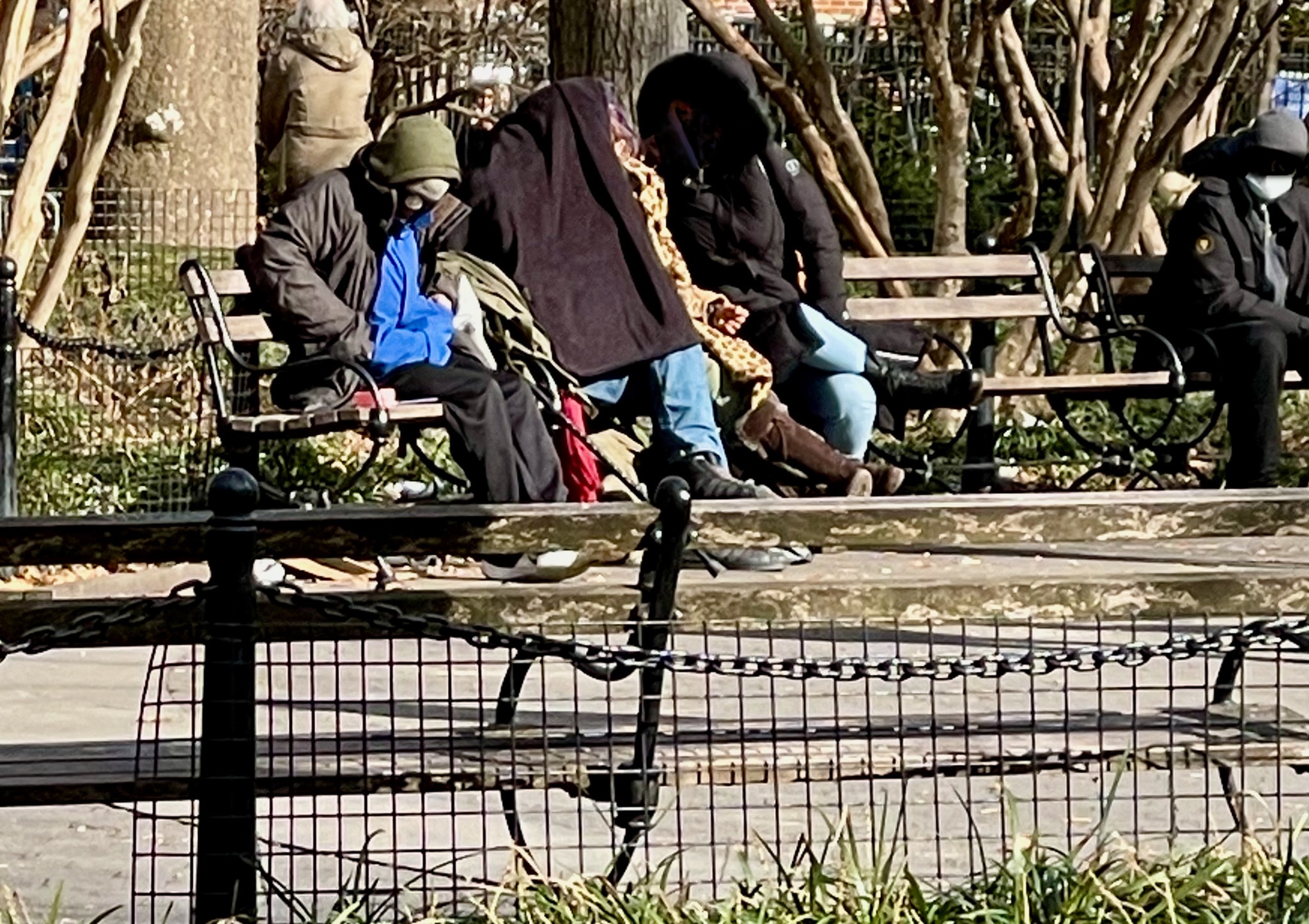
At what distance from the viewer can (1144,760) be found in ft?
16.4

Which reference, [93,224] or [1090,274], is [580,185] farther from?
[93,224]

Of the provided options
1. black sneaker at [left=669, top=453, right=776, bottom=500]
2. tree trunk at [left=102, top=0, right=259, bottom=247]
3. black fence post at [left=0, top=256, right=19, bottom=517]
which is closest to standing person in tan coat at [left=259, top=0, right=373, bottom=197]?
tree trunk at [left=102, top=0, right=259, bottom=247]

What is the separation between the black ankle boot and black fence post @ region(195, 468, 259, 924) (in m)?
5.65

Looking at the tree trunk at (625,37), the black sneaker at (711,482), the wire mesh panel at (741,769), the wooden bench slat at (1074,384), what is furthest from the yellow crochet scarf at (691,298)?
the tree trunk at (625,37)

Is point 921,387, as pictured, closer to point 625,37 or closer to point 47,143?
point 625,37

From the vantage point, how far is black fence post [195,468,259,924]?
170 inches

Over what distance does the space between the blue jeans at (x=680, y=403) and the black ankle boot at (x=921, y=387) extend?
1.38 metres

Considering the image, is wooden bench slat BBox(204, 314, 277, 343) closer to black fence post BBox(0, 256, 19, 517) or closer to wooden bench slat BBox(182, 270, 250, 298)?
wooden bench slat BBox(182, 270, 250, 298)

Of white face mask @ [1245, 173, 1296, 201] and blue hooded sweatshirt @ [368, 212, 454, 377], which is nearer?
blue hooded sweatshirt @ [368, 212, 454, 377]

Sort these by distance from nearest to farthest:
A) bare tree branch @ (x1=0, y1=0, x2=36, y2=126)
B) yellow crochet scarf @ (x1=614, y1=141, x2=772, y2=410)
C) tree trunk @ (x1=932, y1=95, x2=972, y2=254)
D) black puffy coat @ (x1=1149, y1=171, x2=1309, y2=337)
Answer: yellow crochet scarf @ (x1=614, y1=141, x2=772, y2=410) → bare tree branch @ (x1=0, y1=0, x2=36, y2=126) → black puffy coat @ (x1=1149, y1=171, x2=1309, y2=337) → tree trunk @ (x1=932, y1=95, x2=972, y2=254)

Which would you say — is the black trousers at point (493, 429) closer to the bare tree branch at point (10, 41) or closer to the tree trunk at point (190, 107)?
the bare tree branch at point (10, 41)

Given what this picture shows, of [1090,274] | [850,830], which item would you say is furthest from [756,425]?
[850,830]

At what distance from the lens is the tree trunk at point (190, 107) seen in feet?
50.0

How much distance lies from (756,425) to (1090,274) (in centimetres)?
273
